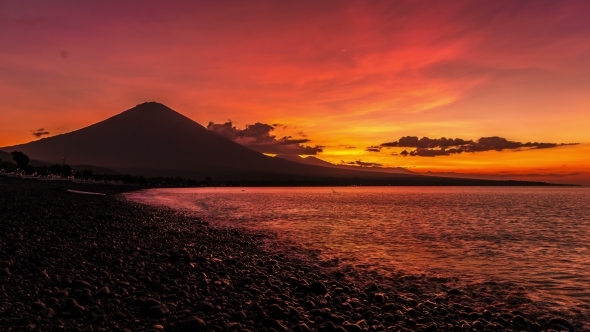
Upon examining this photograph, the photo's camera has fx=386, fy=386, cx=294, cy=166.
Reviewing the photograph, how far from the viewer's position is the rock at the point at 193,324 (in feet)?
28.2

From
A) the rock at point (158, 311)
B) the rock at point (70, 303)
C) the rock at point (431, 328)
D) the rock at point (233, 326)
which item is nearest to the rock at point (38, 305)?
the rock at point (70, 303)

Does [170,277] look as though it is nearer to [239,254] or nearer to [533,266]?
[239,254]

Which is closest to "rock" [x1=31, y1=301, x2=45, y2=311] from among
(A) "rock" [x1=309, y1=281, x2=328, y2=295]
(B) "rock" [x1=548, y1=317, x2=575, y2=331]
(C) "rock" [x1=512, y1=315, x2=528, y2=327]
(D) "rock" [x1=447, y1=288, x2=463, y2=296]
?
(A) "rock" [x1=309, y1=281, x2=328, y2=295]

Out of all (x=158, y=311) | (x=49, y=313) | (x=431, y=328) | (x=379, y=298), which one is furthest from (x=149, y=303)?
(x=379, y=298)

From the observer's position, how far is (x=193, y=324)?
870 cm

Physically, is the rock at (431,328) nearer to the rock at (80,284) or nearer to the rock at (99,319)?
the rock at (99,319)

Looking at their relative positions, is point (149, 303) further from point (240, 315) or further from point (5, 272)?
point (5, 272)

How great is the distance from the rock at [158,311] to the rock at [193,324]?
0.82 m

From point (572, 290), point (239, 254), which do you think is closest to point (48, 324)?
point (239, 254)

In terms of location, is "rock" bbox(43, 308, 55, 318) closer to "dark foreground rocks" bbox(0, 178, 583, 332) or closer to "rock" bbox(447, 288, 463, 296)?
"dark foreground rocks" bbox(0, 178, 583, 332)

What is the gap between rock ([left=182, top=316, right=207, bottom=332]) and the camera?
8.61 metres

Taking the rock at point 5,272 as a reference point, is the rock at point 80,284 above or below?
below

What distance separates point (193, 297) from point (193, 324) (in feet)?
7.68

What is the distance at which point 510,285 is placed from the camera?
17312 millimetres
